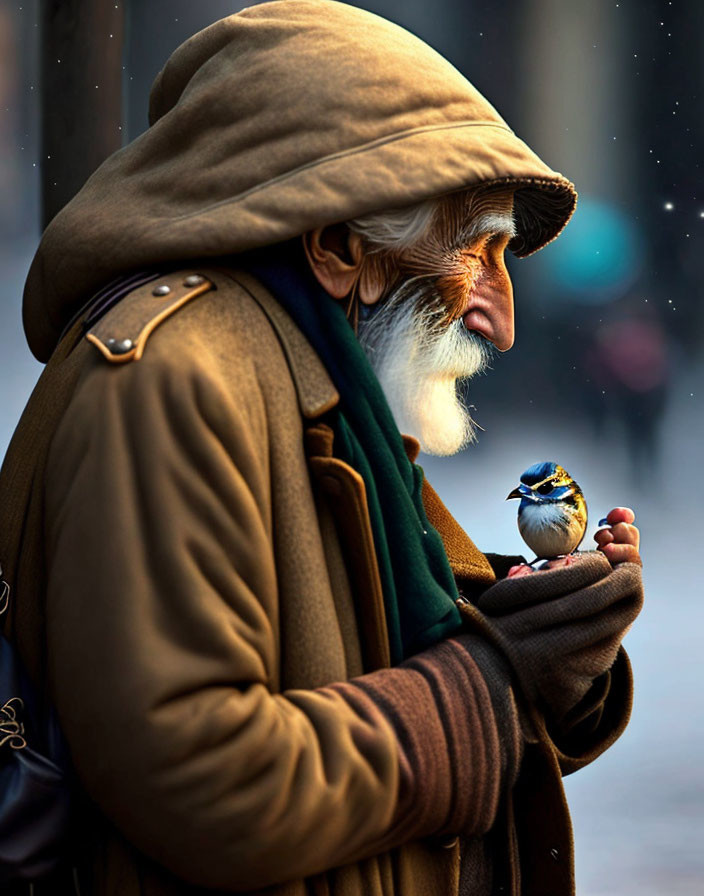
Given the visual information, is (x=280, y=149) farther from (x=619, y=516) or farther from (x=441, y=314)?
(x=619, y=516)

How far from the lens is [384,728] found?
1.33m

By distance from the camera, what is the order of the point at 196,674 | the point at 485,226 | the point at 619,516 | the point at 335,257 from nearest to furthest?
the point at 196,674 → the point at 335,257 → the point at 485,226 → the point at 619,516

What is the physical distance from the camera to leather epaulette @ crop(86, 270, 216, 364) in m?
1.34

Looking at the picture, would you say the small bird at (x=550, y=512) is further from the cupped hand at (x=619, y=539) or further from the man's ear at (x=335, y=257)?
the man's ear at (x=335, y=257)

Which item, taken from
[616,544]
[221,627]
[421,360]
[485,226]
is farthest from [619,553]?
[221,627]

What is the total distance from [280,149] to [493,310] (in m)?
0.46

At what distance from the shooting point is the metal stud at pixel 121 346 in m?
1.34

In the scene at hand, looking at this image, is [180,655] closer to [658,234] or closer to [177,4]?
[177,4]

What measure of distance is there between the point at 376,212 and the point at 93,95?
5.30ft

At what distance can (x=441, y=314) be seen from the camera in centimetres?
171

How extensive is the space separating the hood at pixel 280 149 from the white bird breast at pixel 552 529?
48 centimetres

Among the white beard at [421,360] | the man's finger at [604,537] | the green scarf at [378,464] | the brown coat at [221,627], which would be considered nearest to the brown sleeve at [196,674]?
the brown coat at [221,627]

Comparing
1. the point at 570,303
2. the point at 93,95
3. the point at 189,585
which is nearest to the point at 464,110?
the point at 189,585

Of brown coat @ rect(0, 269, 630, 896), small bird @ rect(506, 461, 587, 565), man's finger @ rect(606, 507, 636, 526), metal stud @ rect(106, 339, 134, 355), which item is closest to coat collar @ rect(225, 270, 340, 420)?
brown coat @ rect(0, 269, 630, 896)
